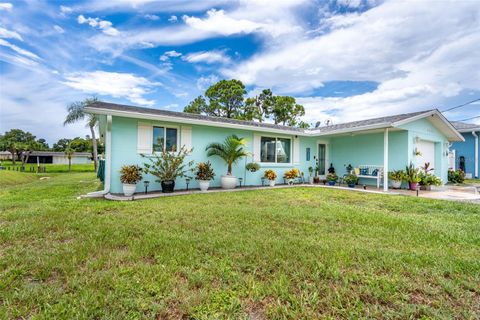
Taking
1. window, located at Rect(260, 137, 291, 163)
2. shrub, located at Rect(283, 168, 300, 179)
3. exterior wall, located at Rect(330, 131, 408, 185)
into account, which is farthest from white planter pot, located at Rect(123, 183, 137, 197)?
exterior wall, located at Rect(330, 131, 408, 185)

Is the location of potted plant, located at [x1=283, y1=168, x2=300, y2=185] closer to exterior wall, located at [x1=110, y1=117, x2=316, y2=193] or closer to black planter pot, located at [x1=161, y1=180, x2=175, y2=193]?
exterior wall, located at [x1=110, y1=117, x2=316, y2=193]

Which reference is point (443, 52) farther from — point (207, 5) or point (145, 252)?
point (145, 252)

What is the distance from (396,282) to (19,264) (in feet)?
14.1

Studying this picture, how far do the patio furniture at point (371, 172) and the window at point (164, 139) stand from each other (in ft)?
28.9

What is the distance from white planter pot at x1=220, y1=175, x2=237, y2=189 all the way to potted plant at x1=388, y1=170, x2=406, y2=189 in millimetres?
7100

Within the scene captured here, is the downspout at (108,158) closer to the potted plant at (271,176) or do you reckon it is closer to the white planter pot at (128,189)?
the white planter pot at (128,189)

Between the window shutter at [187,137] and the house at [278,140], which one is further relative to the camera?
the window shutter at [187,137]

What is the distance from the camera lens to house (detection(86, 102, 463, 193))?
7.89m

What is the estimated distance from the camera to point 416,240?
362cm

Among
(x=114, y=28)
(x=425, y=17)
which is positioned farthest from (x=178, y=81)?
(x=425, y=17)

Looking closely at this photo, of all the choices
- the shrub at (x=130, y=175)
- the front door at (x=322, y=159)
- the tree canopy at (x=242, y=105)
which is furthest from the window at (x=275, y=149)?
the tree canopy at (x=242, y=105)

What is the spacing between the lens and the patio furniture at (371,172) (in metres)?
10.5

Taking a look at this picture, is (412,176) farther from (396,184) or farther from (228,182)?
(228,182)

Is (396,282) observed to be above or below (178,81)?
below
